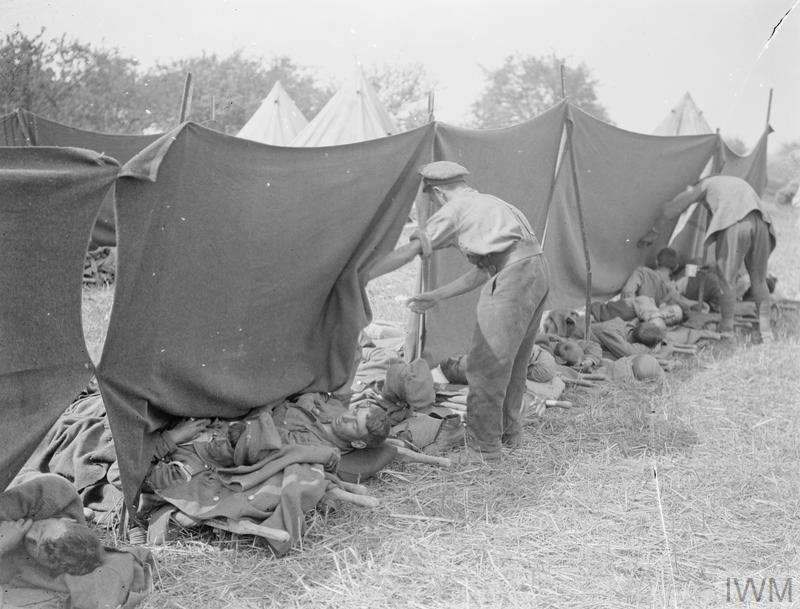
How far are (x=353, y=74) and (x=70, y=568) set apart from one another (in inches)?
361

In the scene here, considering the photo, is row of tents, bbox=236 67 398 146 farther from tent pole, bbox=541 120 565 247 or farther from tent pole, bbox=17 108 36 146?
tent pole, bbox=17 108 36 146

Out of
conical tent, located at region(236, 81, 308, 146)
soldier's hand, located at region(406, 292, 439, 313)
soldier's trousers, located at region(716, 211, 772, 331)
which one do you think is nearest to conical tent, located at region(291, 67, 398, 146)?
conical tent, located at region(236, 81, 308, 146)

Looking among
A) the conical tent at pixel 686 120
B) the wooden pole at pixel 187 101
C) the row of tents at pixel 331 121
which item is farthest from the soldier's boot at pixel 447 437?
the conical tent at pixel 686 120

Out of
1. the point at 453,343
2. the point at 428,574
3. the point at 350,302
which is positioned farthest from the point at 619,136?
the point at 428,574

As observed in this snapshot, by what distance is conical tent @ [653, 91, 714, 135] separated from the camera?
11078 millimetres

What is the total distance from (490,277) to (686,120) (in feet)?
26.6

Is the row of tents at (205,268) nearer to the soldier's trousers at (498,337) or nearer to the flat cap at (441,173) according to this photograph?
the flat cap at (441,173)

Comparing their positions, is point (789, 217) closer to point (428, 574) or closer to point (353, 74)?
point (353, 74)

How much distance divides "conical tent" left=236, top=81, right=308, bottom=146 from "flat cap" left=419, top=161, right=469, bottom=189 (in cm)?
682

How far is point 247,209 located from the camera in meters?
3.50

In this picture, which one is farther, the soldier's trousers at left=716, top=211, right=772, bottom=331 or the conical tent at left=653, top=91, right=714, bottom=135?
the conical tent at left=653, top=91, right=714, bottom=135

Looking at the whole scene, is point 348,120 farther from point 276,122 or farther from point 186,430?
point 186,430

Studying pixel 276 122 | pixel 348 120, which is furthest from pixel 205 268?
pixel 276 122

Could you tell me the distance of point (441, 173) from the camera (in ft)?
14.1
